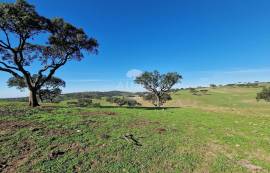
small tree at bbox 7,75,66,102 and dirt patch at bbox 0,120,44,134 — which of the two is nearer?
dirt patch at bbox 0,120,44,134

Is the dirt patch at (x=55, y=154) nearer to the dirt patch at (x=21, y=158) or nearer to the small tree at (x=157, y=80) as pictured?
the dirt patch at (x=21, y=158)

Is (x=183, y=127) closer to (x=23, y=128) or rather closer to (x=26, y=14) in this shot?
(x=23, y=128)

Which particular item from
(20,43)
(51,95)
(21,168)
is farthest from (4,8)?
(51,95)

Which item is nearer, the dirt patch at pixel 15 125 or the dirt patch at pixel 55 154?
the dirt patch at pixel 55 154

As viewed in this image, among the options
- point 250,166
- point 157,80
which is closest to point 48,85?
point 157,80

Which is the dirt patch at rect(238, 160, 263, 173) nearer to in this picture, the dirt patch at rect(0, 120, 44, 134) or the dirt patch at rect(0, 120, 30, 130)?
the dirt patch at rect(0, 120, 44, 134)

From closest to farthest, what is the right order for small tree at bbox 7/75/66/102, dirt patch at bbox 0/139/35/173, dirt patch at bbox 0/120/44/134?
1. dirt patch at bbox 0/139/35/173
2. dirt patch at bbox 0/120/44/134
3. small tree at bbox 7/75/66/102

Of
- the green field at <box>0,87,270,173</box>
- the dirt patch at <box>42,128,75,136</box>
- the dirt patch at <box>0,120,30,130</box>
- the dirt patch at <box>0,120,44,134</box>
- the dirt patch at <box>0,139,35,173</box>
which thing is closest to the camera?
the dirt patch at <box>0,139,35,173</box>

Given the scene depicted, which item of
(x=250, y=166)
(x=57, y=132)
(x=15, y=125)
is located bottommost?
(x=250, y=166)

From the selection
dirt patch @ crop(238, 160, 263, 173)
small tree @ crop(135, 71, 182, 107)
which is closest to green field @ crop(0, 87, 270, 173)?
dirt patch @ crop(238, 160, 263, 173)

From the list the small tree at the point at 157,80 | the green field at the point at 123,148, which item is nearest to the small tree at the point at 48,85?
the small tree at the point at 157,80

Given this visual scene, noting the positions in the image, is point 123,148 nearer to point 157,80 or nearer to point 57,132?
point 57,132

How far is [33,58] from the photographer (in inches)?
1159

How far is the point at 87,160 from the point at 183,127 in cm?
863
